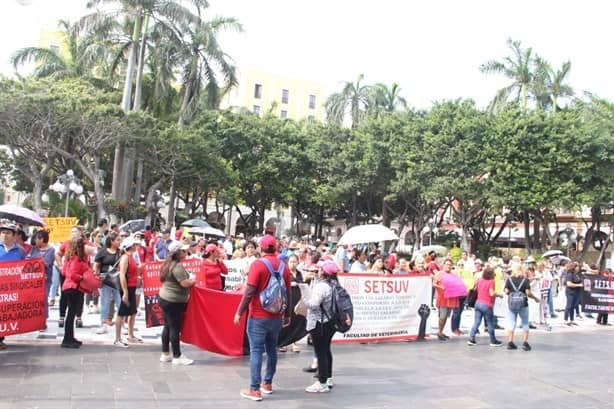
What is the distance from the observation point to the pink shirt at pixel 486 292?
10.7m

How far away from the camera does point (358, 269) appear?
11.9 metres

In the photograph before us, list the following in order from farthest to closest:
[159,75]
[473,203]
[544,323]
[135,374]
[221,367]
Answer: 1. [473,203]
2. [159,75]
3. [544,323]
4. [221,367]
5. [135,374]

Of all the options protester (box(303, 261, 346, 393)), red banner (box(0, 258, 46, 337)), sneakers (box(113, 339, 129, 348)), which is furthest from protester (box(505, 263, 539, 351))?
red banner (box(0, 258, 46, 337))

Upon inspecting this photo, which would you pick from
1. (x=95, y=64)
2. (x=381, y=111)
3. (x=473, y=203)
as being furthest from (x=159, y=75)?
(x=473, y=203)

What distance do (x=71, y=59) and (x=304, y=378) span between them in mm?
36414

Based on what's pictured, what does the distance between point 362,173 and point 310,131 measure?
24.7 feet

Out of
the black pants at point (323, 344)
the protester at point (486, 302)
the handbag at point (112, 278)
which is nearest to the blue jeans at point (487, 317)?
the protester at point (486, 302)

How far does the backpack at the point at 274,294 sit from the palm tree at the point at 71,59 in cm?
3119

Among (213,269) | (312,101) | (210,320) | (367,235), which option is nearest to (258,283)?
(210,320)

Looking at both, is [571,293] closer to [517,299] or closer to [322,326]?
[517,299]

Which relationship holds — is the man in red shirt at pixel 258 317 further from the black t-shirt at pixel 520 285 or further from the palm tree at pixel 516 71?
the palm tree at pixel 516 71

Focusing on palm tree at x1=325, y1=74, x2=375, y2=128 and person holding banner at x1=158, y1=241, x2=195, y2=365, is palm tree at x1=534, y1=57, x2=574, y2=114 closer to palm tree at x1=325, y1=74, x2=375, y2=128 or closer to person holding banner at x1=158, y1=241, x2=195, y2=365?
palm tree at x1=325, y1=74, x2=375, y2=128

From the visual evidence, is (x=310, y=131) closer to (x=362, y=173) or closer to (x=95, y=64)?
(x=362, y=173)

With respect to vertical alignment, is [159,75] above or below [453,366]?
above
